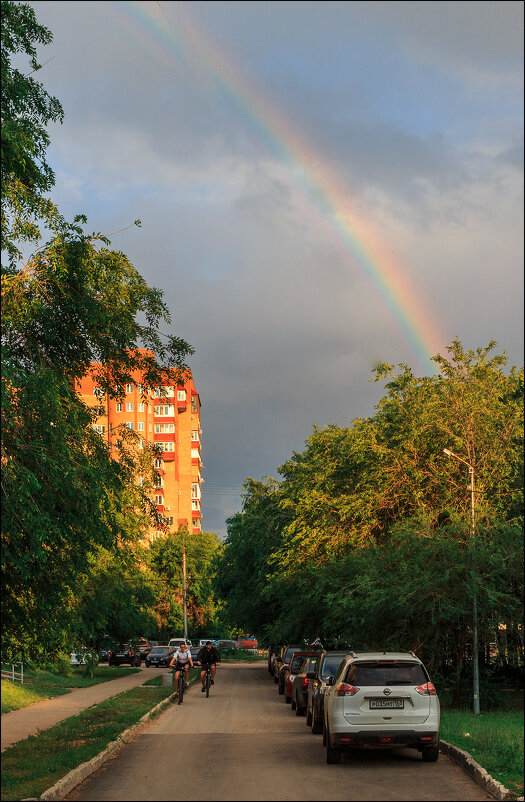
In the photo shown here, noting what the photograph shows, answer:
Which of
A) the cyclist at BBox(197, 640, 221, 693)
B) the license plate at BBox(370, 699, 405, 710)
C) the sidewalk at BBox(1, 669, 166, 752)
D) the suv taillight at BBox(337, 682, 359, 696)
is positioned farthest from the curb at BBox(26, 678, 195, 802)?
the cyclist at BBox(197, 640, 221, 693)

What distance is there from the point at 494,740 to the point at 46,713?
46.3ft

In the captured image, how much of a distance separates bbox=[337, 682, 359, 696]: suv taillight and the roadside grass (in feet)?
34.3

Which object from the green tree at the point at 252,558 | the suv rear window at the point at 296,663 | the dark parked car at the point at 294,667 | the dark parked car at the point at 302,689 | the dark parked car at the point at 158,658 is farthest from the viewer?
the dark parked car at the point at 158,658

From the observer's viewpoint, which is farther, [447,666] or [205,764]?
[447,666]

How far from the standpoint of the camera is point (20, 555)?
46.1 ft

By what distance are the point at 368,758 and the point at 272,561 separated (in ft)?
78.1

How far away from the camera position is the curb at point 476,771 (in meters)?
11.3

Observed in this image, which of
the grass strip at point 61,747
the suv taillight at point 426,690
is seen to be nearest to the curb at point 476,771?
the suv taillight at point 426,690

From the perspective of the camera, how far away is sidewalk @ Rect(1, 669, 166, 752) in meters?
20.3

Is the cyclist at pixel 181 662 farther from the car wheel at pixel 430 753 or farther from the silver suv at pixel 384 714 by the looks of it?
the car wheel at pixel 430 753

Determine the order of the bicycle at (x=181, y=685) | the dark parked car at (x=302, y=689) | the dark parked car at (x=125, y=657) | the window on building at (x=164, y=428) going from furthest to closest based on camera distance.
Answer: the window on building at (x=164, y=428) < the dark parked car at (x=125, y=657) < the bicycle at (x=181, y=685) < the dark parked car at (x=302, y=689)

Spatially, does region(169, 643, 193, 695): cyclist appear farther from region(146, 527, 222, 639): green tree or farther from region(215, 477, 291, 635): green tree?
region(146, 527, 222, 639): green tree

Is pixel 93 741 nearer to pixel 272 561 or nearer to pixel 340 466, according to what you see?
pixel 340 466

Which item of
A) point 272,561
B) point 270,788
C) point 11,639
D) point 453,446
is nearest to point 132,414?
point 272,561
